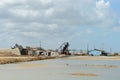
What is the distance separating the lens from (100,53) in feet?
471

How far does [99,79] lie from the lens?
3180cm

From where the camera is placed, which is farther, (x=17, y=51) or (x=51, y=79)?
(x=17, y=51)

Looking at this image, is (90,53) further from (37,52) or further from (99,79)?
(99,79)

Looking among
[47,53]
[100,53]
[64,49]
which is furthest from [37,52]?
[100,53]

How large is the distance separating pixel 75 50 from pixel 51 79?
142m

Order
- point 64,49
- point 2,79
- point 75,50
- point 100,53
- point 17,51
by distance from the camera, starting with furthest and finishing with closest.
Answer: point 75,50
point 100,53
point 64,49
point 17,51
point 2,79

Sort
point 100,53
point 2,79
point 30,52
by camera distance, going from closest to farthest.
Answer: point 2,79 < point 30,52 < point 100,53

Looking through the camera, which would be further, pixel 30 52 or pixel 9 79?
pixel 30 52

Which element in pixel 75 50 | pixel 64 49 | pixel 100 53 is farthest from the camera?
pixel 75 50

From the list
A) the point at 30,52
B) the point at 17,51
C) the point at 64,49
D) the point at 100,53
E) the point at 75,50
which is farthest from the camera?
the point at 75,50

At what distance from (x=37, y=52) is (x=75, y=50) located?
51.7 metres

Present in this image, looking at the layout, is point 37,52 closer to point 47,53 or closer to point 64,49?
point 47,53

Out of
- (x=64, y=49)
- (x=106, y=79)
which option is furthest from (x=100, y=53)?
(x=106, y=79)

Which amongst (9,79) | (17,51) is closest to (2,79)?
(9,79)
